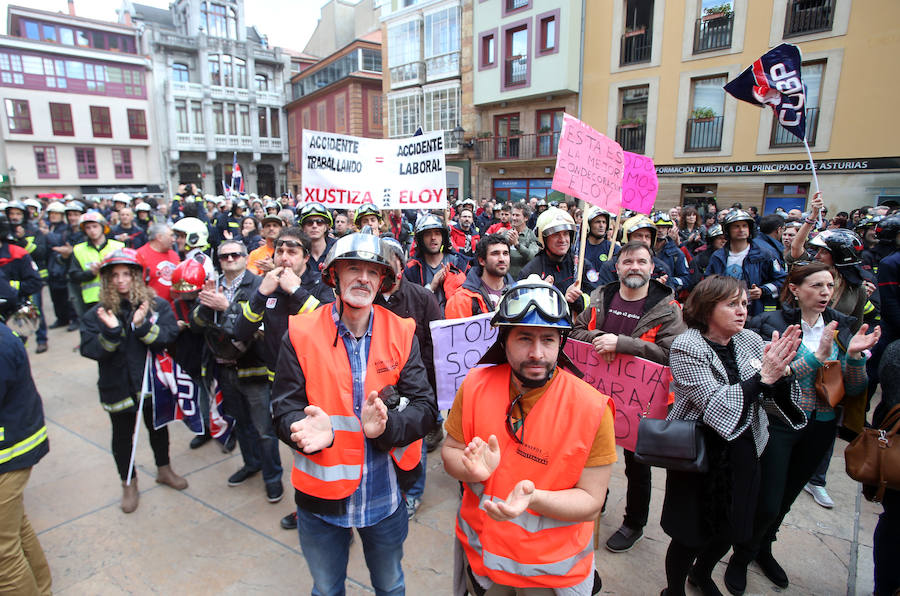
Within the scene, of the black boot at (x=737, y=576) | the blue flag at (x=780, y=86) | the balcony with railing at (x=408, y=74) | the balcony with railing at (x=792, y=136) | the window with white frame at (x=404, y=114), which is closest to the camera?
the black boot at (x=737, y=576)

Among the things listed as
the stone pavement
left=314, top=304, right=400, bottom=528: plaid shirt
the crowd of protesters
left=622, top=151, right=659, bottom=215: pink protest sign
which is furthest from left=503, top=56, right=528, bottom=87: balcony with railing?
left=314, top=304, right=400, bottom=528: plaid shirt

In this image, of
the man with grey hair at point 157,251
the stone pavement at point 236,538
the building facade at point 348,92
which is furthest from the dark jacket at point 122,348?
the building facade at point 348,92

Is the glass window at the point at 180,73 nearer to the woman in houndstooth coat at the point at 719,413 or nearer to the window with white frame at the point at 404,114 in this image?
the window with white frame at the point at 404,114

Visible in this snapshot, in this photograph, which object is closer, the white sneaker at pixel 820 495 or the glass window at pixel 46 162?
the white sneaker at pixel 820 495

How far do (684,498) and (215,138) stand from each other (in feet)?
149

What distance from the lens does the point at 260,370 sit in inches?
157

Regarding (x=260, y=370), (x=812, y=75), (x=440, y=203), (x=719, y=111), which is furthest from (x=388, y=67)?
(x=260, y=370)

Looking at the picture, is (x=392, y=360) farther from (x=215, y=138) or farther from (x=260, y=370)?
(x=215, y=138)

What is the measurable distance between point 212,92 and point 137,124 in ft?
21.0

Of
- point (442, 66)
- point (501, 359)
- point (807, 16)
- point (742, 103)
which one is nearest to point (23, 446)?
point (501, 359)

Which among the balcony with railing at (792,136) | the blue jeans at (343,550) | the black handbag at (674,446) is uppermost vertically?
the balcony with railing at (792,136)

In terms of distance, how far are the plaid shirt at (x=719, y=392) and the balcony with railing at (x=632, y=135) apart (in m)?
19.1

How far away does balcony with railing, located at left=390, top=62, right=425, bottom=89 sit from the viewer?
2759 centimetres

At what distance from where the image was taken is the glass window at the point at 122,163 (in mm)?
39000
